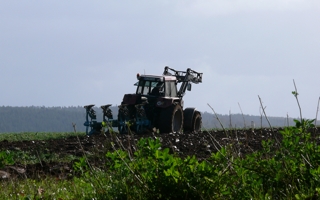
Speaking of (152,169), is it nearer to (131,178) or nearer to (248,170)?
(131,178)

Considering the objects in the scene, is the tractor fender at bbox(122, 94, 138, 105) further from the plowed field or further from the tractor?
the plowed field

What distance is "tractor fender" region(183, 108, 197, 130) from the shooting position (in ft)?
73.9

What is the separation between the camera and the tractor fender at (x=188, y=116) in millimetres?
22516

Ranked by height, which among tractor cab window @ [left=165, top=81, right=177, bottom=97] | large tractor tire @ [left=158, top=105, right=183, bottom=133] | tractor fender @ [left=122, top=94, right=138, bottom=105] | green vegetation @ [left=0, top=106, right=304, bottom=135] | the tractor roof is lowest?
large tractor tire @ [left=158, top=105, right=183, bottom=133]

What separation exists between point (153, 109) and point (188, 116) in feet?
6.96

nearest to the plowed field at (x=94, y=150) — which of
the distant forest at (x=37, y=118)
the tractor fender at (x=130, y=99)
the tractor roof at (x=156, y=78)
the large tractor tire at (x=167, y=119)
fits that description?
the large tractor tire at (x=167, y=119)

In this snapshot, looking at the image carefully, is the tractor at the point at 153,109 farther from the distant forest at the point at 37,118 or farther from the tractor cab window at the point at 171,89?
the distant forest at the point at 37,118

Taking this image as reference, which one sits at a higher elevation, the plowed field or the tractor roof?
the tractor roof

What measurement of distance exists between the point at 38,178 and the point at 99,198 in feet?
10.1

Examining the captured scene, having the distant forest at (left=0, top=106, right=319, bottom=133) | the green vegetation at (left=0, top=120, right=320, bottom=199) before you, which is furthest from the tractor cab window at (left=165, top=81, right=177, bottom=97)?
the distant forest at (left=0, top=106, right=319, bottom=133)

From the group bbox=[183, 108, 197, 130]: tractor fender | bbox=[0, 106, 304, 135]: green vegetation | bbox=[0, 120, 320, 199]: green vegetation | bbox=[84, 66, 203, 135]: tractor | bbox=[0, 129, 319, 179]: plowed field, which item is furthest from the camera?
bbox=[0, 106, 304, 135]: green vegetation

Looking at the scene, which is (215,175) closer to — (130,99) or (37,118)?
(130,99)

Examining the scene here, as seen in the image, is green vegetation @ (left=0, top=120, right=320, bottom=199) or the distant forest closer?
green vegetation @ (left=0, top=120, right=320, bottom=199)

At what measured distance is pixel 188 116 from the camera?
2267 centimetres
